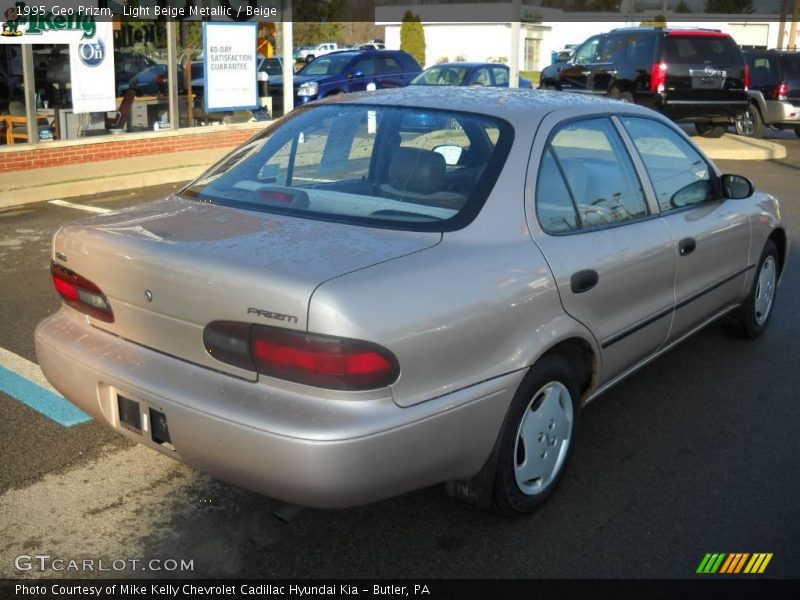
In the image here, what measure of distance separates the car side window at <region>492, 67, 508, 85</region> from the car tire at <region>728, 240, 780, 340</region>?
51.5 ft

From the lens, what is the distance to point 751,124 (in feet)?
62.3

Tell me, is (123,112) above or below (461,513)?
above

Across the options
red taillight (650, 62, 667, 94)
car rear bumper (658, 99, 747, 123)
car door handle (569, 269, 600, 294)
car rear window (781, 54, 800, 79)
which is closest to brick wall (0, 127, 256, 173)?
red taillight (650, 62, 667, 94)

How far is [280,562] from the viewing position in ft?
11.0

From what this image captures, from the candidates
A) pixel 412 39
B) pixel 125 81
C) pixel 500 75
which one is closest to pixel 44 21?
pixel 125 81

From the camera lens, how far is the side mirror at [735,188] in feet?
16.7

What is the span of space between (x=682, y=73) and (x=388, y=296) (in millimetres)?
14647

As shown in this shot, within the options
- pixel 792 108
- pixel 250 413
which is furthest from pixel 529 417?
pixel 792 108

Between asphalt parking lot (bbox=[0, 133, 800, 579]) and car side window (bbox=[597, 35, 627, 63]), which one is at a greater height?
car side window (bbox=[597, 35, 627, 63])

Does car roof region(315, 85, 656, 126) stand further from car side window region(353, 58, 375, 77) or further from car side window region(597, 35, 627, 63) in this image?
car side window region(353, 58, 375, 77)

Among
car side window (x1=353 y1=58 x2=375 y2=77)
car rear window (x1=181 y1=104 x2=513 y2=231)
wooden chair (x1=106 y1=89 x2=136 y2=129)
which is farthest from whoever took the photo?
car side window (x1=353 y1=58 x2=375 y2=77)

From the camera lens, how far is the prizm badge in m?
2.92

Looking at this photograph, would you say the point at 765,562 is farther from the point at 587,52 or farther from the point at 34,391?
the point at 587,52

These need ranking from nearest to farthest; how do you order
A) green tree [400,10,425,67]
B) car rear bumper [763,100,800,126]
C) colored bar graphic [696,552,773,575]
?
colored bar graphic [696,552,773,575] < car rear bumper [763,100,800,126] < green tree [400,10,425,67]
